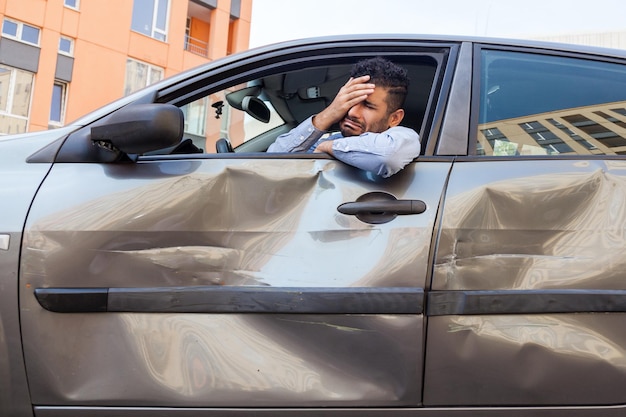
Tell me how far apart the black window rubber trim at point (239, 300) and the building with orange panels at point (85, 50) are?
12.5m

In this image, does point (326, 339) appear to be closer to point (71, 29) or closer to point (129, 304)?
point (129, 304)

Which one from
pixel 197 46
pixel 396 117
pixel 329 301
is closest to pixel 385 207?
pixel 329 301

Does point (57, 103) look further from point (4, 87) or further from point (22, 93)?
point (4, 87)

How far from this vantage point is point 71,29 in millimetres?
13812

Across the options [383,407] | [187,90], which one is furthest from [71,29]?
[383,407]

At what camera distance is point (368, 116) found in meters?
1.85

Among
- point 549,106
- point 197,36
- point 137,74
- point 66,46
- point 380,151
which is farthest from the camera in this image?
point 197,36

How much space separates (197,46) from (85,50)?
3962 millimetres

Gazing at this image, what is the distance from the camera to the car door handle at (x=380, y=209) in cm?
146

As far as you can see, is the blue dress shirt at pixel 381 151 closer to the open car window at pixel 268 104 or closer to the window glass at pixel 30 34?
the open car window at pixel 268 104

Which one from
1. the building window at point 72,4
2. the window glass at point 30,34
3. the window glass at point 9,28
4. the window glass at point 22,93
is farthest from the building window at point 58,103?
the building window at point 72,4

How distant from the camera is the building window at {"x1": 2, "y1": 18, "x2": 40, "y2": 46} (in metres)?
12.9

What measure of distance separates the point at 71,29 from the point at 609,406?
50.4 ft

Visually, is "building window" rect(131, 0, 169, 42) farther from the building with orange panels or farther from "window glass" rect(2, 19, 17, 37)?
"window glass" rect(2, 19, 17, 37)
